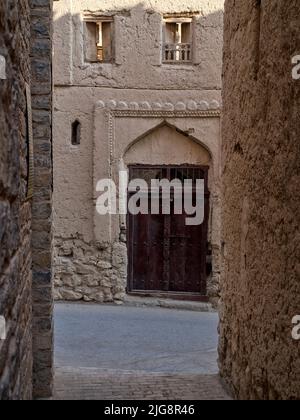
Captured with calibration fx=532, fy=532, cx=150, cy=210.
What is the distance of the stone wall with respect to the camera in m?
3.84

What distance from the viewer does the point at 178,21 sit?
8828 mm

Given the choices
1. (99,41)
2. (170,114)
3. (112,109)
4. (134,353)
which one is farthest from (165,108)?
(134,353)

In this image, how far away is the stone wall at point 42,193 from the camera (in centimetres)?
384

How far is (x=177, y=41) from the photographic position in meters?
8.90

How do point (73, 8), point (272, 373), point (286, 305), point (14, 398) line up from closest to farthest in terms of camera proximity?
point (14, 398) < point (286, 305) < point (272, 373) < point (73, 8)

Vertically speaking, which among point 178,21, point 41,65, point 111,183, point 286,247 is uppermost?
point 178,21

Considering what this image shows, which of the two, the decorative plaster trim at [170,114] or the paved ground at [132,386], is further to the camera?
the decorative plaster trim at [170,114]

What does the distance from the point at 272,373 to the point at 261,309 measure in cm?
40

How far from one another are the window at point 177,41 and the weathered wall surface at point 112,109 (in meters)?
0.17

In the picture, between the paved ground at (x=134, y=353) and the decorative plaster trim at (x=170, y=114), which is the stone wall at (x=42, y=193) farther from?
the decorative plaster trim at (x=170, y=114)

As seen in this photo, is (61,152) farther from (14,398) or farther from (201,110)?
(14,398)

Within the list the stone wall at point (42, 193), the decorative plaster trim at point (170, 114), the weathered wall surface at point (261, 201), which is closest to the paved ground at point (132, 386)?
the weathered wall surface at point (261, 201)

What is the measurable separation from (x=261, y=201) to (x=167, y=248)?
572 centimetres

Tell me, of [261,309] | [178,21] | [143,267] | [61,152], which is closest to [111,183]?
[61,152]
